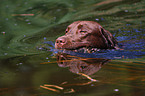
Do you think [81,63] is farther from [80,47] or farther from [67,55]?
[80,47]

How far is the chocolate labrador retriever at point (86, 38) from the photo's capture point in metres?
6.66

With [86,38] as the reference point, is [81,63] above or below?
below

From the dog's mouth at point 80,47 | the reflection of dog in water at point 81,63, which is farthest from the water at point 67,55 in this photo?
the dog's mouth at point 80,47

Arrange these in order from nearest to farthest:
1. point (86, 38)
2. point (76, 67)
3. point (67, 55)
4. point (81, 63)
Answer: point (76, 67)
point (81, 63)
point (67, 55)
point (86, 38)

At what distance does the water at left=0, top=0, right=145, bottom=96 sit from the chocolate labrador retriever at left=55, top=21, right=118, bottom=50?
0.63 feet

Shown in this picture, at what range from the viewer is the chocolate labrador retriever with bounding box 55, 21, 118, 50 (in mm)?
6656

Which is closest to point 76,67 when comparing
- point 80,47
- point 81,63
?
point 81,63

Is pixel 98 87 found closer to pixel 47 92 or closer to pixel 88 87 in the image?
pixel 88 87

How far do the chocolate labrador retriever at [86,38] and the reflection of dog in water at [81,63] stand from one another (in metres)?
0.32

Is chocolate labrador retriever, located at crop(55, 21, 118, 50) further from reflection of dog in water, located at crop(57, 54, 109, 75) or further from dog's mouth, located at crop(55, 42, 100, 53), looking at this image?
reflection of dog in water, located at crop(57, 54, 109, 75)

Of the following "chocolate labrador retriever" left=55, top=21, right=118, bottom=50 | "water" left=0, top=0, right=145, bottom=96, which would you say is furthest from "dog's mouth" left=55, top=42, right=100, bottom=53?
"water" left=0, top=0, right=145, bottom=96

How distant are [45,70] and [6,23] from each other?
6518 mm

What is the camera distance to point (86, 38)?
675cm

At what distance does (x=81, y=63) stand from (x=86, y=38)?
3.60 ft
